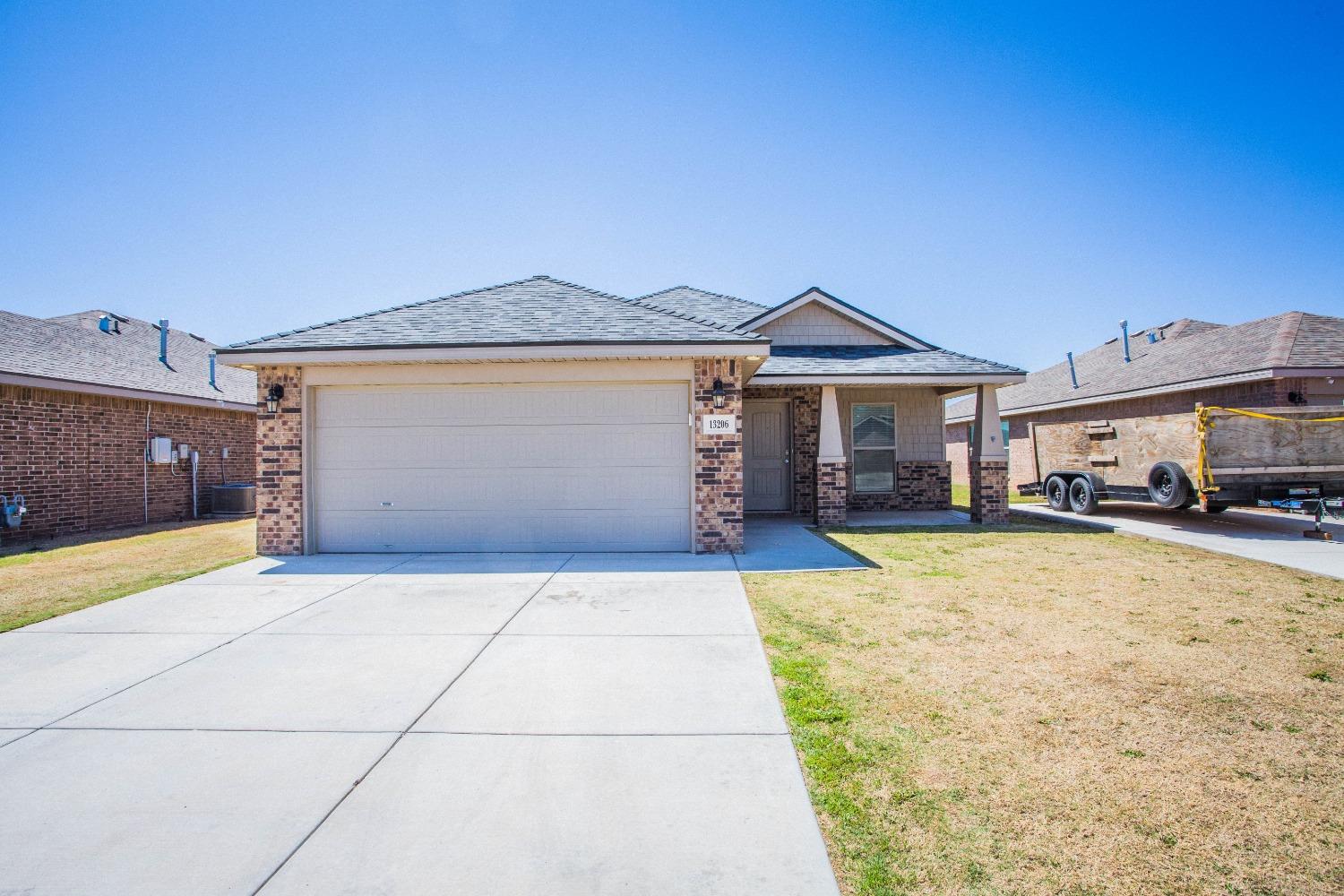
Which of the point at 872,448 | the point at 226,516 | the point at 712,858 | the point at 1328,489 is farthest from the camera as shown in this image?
the point at 226,516

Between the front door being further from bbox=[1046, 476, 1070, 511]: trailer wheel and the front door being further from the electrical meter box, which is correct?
the electrical meter box

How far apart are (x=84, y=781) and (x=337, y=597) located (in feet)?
11.4

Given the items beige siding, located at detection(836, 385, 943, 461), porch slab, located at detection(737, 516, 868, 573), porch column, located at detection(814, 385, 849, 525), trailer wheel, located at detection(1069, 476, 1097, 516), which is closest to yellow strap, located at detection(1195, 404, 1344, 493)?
trailer wheel, located at detection(1069, 476, 1097, 516)

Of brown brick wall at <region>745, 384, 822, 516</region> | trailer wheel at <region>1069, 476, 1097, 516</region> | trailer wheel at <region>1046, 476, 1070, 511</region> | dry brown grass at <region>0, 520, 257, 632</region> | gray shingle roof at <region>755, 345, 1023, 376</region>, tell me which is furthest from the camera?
trailer wheel at <region>1046, 476, 1070, 511</region>

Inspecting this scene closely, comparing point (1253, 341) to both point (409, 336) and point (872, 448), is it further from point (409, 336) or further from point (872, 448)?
point (409, 336)

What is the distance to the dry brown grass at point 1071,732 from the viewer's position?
2355 mm

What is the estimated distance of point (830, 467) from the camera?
11.5 m

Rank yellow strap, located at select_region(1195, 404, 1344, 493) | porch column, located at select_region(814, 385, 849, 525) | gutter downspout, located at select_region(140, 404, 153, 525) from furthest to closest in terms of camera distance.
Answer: gutter downspout, located at select_region(140, 404, 153, 525)
porch column, located at select_region(814, 385, 849, 525)
yellow strap, located at select_region(1195, 404, 1344, 493)

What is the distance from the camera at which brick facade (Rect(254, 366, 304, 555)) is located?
28.7 ft

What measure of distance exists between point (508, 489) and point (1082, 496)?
36.5 ft

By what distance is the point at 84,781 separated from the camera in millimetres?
3025

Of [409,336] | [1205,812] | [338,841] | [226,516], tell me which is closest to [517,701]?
[338,841]

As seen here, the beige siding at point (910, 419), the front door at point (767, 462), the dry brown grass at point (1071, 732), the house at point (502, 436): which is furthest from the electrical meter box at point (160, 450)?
the beige siding at point (910, 419)

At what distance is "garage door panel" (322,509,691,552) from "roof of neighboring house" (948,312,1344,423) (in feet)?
33.4
